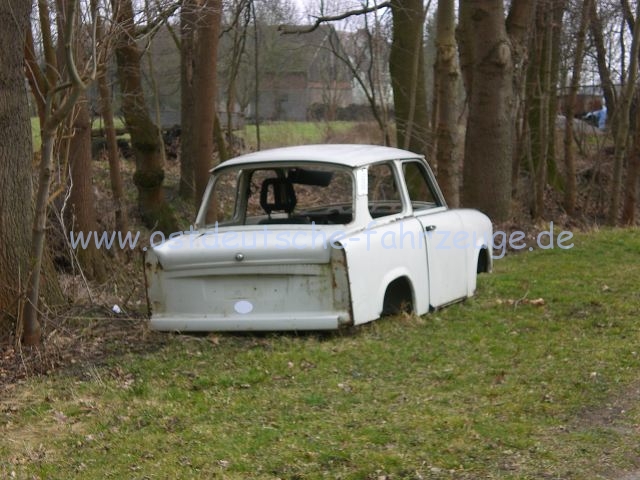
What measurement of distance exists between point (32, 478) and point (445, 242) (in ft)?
16.5

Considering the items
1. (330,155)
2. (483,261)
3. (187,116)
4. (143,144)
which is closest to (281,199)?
(330,155)

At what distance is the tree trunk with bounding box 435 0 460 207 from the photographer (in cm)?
1537

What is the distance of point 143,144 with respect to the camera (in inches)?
705

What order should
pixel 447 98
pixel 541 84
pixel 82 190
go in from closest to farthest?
pixel 82 190, pixel 447 98, pixel 541 84

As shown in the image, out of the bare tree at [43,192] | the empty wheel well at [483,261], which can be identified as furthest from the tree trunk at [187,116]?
the bare tree at [43,192]

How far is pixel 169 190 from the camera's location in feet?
74.0

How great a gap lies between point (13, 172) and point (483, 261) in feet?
17.8

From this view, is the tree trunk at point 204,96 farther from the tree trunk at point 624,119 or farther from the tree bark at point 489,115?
the tree trunk at point 624,119

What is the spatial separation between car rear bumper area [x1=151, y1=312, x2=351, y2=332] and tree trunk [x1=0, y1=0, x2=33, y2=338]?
47.2 inches

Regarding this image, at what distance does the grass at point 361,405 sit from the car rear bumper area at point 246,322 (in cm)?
12

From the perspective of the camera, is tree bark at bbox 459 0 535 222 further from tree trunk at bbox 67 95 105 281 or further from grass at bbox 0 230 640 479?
grass at bbox 0 230 640 479

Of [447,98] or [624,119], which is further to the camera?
[624,119]

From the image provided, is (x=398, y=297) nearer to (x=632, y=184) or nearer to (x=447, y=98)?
(x=447, y=98)

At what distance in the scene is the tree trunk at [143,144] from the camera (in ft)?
53.9
